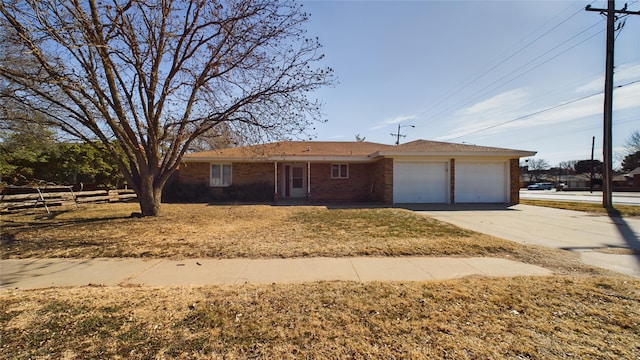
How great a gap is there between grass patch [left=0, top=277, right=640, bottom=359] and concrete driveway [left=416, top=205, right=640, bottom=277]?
6.54 ft

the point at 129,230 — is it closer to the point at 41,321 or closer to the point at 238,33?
the point at 41,321

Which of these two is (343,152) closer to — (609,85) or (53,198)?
(609,85)

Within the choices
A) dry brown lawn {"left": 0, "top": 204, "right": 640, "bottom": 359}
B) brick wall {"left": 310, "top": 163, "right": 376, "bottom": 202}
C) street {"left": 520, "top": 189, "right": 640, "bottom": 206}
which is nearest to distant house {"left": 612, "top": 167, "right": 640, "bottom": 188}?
street {"left": 520, "top": 189, "right": 640, "bottom": 206}

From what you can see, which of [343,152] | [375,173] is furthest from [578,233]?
[343,152]

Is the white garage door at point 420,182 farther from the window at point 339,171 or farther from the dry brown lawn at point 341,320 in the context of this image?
the dry brown lawn at point 341,320

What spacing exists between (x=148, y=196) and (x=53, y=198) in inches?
278

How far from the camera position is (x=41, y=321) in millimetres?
2949

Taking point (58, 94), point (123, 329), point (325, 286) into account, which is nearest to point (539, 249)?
point (325, 286)

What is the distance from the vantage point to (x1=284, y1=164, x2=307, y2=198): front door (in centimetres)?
1811

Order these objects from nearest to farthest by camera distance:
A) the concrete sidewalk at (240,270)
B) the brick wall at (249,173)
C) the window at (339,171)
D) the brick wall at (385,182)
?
the concrete sidewalk at (240,270) < the brick wall at (385,182) < the brick wall at (249,173) < the window at (339,171)

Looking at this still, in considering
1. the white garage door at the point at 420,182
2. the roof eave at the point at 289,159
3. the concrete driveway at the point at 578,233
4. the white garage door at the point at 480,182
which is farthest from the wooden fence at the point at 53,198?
the white garage door at the point at 480,182

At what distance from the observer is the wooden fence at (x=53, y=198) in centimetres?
1170

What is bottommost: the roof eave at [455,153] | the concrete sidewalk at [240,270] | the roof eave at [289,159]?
the concrete sidewalk at [240,270]

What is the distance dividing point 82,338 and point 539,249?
7240 millimetres
